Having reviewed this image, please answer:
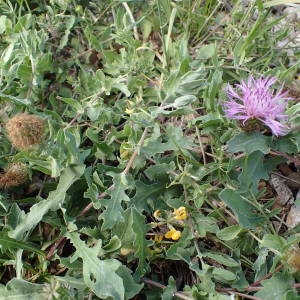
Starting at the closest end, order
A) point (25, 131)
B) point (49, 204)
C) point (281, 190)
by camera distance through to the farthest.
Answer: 1. point (25, 131)
2. point (49, 204)
3. point (281, 190)

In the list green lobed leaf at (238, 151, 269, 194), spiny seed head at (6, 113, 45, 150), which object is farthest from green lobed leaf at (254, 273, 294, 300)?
spiny seed head at (6, 113, 45, 150)

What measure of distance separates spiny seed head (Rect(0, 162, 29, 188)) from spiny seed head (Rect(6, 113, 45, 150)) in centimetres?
18

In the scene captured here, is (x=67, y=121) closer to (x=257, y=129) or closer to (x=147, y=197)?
(x=147, y=197)

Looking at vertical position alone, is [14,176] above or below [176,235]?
above

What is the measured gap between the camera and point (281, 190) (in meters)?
2.15

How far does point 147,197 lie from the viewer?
6.37ft

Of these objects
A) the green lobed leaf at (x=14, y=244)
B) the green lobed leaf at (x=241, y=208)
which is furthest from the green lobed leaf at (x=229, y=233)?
the green lobed leaf at (x=14, y=244)

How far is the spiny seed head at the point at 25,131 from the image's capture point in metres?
1.74

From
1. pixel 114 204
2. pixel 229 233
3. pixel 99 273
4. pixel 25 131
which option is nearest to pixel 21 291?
pixel 99 273

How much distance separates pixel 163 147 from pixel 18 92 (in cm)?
76

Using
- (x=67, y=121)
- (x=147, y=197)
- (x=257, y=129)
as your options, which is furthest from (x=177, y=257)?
(x=67, y=121)

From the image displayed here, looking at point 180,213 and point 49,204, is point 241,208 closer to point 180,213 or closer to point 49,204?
point 180,213

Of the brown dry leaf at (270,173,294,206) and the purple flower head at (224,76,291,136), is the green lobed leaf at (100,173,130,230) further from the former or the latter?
Answer: the brown dry leaf at (270,173,294,206)

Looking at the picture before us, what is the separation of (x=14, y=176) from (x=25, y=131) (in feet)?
0.93
